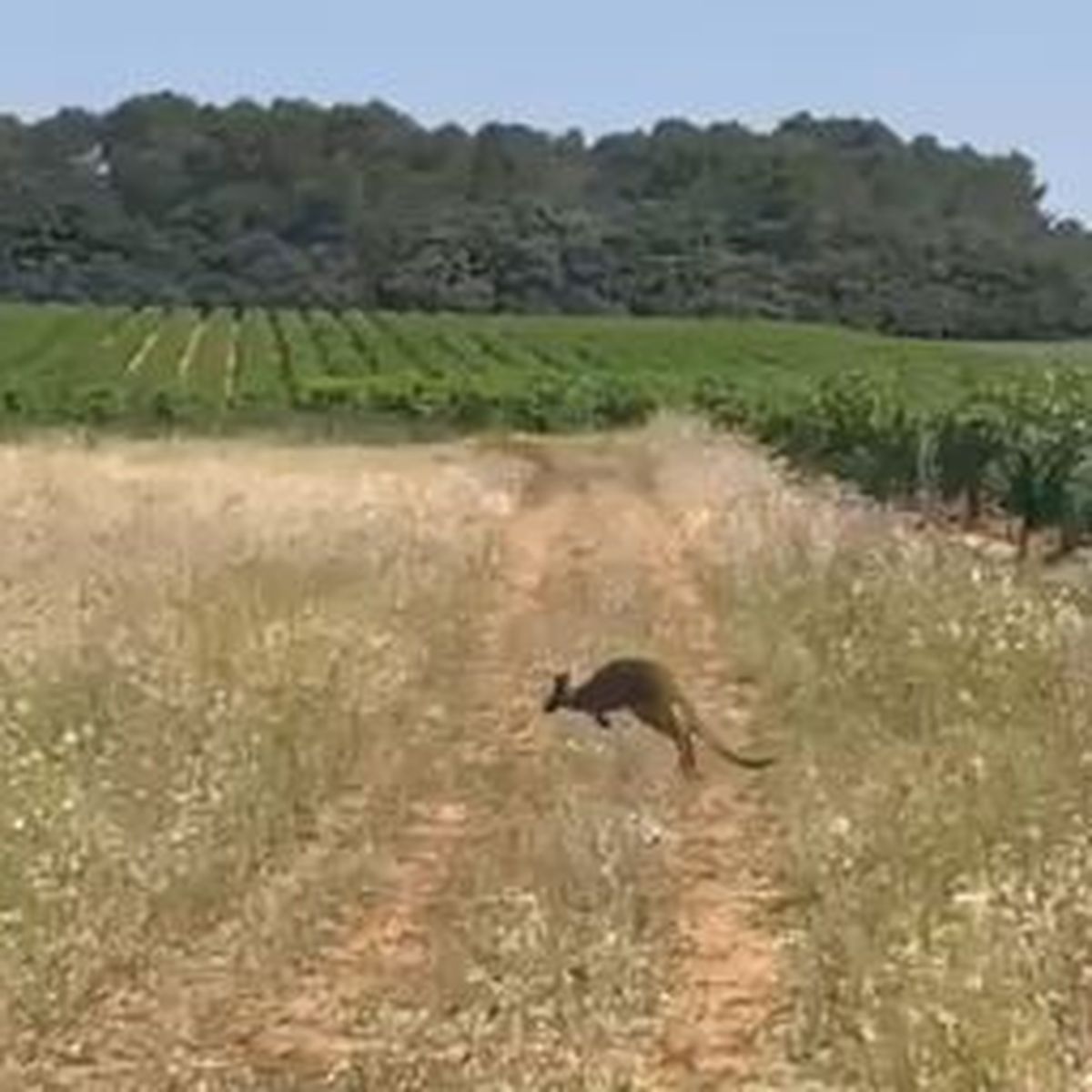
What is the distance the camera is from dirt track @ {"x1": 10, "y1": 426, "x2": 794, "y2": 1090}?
7855 millimetres

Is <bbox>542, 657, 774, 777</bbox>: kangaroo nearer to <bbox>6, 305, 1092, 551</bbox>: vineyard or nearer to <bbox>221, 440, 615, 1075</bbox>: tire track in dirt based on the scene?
<bbox>221, 440, 615, 1075</bbox>: tire track in dirt

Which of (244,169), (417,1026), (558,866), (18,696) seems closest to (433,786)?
(18,696)

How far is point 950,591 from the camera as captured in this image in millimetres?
16062

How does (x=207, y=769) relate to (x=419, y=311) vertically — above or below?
above

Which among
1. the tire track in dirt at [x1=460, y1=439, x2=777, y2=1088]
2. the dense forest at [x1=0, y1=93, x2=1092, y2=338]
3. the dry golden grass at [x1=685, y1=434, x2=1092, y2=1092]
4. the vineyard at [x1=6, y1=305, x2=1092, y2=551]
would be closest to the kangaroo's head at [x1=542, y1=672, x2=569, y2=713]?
the tire track in dirt at [x1=460, y1=439, x2=777, y2=1088]

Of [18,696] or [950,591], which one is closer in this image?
[18,696]

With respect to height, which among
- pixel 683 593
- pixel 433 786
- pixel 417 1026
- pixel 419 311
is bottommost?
pixel 419 311

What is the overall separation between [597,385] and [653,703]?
64.4m

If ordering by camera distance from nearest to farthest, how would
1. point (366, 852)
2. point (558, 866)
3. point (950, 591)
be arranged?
point (558, 866), point (366, 852), point (950, 591)

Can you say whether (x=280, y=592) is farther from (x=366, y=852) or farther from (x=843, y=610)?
(x=366, y=852)

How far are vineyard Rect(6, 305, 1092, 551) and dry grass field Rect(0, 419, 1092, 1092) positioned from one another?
11972 mm

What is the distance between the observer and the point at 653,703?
43.8 feet

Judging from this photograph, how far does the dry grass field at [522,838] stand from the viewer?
→ 7.61 meters

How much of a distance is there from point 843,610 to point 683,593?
6383 millimetres
